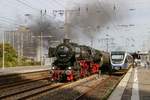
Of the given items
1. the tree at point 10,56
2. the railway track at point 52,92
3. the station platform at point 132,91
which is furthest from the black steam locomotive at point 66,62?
the tree at point 10,56

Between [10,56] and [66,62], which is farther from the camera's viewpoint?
[10,56]

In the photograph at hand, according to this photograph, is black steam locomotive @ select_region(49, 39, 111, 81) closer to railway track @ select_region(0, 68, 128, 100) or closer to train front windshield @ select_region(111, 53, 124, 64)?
railway track @ select_region(0, 68, 128, 100)

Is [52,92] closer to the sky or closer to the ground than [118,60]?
closer to the ground

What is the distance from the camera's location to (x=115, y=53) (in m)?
40.9

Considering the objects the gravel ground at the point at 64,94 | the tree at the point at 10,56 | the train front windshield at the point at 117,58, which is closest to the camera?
the gravel ground at the point at 64,94

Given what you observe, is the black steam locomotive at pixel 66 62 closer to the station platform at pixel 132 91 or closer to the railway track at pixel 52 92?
the railway track at pixel 52 92

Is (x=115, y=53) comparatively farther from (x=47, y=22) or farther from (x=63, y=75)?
(x=47, y=22)

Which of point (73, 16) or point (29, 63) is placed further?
point (29, 63)

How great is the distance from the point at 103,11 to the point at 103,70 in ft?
50.3

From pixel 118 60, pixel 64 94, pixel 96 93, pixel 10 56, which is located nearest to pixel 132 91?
pixel 96 93

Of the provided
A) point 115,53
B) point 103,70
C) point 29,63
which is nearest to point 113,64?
point 115,53

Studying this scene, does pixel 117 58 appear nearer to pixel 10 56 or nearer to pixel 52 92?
pixel 52 92

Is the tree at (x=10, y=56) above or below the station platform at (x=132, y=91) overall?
above

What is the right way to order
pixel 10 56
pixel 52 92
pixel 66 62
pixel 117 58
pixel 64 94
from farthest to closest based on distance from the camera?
pixel 10 56 → pixel 117 58 → pixel 66 62 → pixel 52 92 → pixel 64 94
